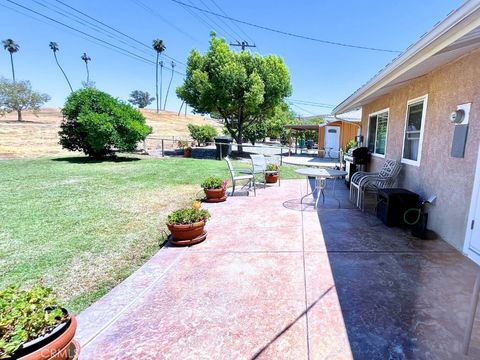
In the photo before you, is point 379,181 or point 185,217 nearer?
point 185,217

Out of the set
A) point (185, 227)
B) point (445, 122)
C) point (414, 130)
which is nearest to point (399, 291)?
point (185, 227)

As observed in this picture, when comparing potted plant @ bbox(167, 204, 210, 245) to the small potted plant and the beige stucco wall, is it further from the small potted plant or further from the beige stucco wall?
the small potted plant

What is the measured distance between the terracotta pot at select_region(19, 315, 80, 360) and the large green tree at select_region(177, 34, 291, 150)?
14636 millimetres

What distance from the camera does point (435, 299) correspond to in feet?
7.93

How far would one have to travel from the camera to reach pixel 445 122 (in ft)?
12.6

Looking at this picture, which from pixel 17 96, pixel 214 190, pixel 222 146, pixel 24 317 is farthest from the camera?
pixel 17 96

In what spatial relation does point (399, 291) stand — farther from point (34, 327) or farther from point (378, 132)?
point (378, 132)

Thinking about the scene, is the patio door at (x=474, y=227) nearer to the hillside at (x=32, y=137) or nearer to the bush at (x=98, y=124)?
the bush at (x=98, y=124)

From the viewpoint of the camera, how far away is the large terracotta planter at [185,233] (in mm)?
3650

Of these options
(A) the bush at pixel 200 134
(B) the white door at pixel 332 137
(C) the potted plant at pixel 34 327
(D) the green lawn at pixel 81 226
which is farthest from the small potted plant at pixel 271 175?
(A) the bush at pixel 200 134

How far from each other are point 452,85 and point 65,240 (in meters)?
5.90

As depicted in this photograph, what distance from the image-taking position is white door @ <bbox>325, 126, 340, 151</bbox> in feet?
59.4

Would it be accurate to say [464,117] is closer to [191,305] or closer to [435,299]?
[435,299]

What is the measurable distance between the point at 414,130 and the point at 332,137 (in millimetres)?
13866
